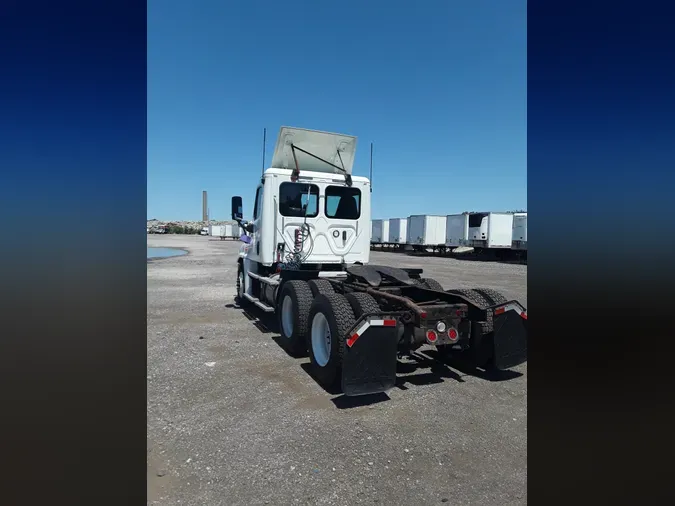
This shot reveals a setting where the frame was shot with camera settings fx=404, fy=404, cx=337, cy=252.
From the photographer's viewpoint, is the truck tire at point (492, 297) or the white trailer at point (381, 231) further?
the white trailer at point (381, 231)

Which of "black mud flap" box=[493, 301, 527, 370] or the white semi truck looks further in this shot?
"black mud flap" box=[493, 301, 527, 370]

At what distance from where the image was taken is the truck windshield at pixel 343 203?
24.8 ft

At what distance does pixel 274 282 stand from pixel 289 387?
2723 millimetres

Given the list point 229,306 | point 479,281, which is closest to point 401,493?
point 229,306

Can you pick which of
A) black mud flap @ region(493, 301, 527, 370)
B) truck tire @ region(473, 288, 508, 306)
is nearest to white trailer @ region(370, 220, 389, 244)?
truck tire @ region(473, 288, 508, 306)

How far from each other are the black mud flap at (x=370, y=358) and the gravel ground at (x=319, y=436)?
0.91ft

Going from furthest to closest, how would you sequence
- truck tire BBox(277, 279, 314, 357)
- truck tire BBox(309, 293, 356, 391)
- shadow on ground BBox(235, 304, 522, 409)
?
truck tire BBox(277, 279, 314, 357) → truck tire BBox(309, 293, 356, 391) → shadow on ground BBox(235, 304, 522, 409)

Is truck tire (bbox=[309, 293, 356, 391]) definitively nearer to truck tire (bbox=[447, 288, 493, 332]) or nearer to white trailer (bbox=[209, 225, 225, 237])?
truck tire (bbox=[447, 288, 493, 332])

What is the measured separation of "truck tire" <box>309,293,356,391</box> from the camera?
4.46 m

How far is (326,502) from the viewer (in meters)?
2.65

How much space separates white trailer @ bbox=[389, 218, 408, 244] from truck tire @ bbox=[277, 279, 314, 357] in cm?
3182

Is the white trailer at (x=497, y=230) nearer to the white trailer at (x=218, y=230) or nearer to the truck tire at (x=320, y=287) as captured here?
the truck tire at (x=320, y=287)

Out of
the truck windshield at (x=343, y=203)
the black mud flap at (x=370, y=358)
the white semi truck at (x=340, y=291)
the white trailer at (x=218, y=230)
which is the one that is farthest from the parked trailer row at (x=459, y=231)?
the white trailer at (x=218, y=230)

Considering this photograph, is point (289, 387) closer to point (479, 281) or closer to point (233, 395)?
point (233, 395)
